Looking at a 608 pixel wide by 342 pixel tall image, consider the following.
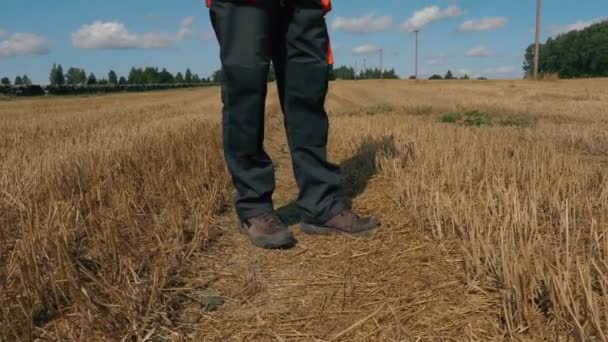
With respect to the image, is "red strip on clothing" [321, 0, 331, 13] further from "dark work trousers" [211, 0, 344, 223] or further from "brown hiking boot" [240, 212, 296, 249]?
"brown hiking boot" [240, 212, 296, 249]

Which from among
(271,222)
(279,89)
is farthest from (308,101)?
(271,222)

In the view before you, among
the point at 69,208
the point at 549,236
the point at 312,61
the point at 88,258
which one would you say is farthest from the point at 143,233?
the point at 549,236

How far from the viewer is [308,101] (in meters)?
2.67

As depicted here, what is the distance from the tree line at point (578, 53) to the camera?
2869 inches

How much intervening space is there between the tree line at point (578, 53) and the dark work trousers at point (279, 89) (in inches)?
2942

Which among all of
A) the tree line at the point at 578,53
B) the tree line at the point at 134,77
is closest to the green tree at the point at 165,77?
the tree line at the point at 134,77

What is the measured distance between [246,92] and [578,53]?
8627cm

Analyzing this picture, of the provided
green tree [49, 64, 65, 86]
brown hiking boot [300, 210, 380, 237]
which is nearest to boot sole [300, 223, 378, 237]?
brown hiking boot [300, 210, 380, 237]

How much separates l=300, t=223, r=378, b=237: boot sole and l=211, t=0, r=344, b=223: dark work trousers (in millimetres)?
37

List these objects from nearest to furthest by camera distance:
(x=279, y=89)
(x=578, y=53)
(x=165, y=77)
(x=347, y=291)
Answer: (x=347, y=291)
(x=279, y=89)
(x=578, y=53)
(x=165, y=77)

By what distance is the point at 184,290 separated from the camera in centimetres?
192

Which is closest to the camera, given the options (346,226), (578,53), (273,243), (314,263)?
(314,263)

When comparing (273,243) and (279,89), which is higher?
(279,89)

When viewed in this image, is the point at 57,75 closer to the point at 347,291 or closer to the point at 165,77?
the point at 165,77
